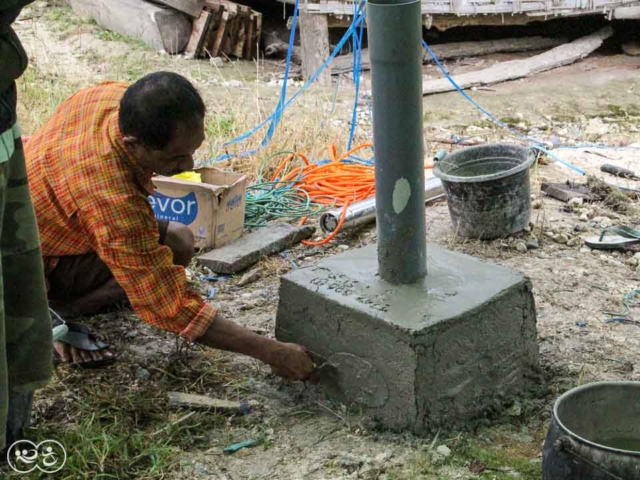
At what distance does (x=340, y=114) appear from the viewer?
24.8 ft

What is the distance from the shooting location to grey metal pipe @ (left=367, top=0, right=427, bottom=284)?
9.14ft

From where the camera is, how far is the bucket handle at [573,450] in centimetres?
220

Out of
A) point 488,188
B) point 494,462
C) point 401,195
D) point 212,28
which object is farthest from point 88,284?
point 212,28

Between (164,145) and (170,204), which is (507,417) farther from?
(170,204)

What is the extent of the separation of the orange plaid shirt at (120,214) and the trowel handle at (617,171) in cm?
389

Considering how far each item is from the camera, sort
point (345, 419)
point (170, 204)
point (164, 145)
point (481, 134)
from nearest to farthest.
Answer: point (164, 145)
point (345, 419)
point (170, 204)
point (481, 134)

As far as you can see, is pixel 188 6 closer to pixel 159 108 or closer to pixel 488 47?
pixel 488 47

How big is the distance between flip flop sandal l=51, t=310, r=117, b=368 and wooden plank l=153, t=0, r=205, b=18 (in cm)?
660

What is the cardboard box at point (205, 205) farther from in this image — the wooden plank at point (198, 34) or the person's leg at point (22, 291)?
the wooden plank at point (198, 34)

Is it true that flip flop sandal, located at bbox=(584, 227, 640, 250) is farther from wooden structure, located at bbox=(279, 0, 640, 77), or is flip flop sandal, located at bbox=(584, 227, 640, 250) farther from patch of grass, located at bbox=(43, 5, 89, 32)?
patch of grass, located at bbox=(43, 5, 89, 32)

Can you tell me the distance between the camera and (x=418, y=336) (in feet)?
9.22

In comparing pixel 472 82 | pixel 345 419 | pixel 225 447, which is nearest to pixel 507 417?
pixel 345 419

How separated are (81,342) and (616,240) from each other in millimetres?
2802

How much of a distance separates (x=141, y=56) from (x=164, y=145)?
6.63 m
